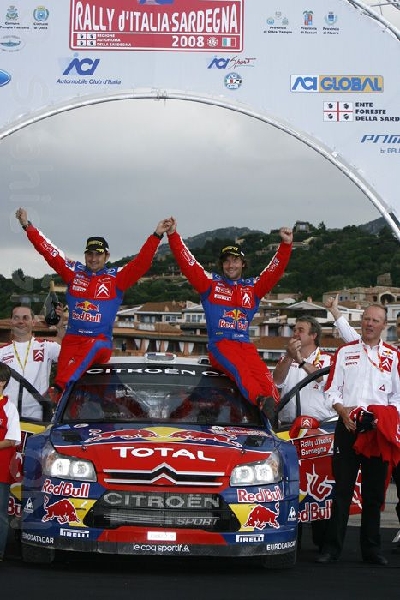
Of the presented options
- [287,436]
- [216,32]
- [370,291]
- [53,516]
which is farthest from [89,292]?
[370,291]

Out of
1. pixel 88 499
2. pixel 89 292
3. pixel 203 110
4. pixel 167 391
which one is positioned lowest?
pixel 88 499

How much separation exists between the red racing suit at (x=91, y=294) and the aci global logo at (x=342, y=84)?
7.98 m

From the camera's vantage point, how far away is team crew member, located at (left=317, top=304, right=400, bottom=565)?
802 centimetres

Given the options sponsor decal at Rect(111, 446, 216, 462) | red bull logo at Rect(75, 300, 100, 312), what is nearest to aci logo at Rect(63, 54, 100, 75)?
red bull logo at Rect(75, 300, 100, 312)

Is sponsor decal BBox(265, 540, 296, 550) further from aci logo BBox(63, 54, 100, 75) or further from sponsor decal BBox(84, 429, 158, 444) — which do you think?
aci logo BBox(63, 54, 100, 75)

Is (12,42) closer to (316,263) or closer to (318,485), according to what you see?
(316,263)

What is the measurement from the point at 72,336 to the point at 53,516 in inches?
99.0

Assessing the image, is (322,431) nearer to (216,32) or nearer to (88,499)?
(88,499)

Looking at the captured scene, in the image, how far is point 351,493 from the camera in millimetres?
8125

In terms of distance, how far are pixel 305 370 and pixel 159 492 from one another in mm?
2672

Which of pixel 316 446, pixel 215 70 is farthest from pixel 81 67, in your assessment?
pixel 316 446

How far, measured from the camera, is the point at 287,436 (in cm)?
810

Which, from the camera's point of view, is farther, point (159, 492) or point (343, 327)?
point (343, 327)

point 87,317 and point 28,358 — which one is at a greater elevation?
point 87,317
